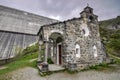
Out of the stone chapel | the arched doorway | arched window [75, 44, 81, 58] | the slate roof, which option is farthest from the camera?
the slate roof

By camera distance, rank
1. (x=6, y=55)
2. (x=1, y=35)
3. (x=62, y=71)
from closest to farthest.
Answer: (x=62, y=71)
(x=6, y=55)
(x=1, y=35)

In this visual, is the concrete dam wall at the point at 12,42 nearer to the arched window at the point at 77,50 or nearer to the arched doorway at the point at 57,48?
the arched doorway at the point at 57,48

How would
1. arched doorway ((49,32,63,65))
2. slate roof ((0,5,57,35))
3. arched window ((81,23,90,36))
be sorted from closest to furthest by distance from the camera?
arched window ((81,23,90,36)) → arched doorway ((49,32,63,65)) → slate roof ((0,5,57,35))

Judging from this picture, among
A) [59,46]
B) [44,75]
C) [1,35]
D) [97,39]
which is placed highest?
[1,35]

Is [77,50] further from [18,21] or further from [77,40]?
[18,21]

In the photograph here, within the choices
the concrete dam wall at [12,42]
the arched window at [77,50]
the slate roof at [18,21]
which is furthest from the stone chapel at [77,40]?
the slate roof at [18,21]

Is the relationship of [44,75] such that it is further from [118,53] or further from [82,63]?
[118,53]

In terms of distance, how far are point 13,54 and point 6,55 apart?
1.15 meters

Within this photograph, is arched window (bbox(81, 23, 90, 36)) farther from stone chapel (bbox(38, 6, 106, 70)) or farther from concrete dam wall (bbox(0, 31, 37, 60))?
concrete dam wall (bbox(0, 31, 37, 60))

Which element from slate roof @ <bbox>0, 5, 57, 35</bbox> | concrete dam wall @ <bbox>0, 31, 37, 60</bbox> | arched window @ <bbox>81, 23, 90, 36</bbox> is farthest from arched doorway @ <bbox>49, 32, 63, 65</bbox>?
slate roof @ <bbox>0, 5, 57, 35</bbox>

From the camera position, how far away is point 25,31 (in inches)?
957

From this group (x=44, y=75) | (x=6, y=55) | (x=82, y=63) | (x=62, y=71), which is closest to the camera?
(x=44, y=75)

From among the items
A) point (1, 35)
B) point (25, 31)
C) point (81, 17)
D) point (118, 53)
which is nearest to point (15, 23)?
point (25, 31)

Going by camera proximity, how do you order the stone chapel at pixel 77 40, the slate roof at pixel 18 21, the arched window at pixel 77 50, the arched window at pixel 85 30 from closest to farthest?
the stone chapel at pixel 77 40, the arched window at pixel 77 50, the arched window at pixel 85 30, the slate roof at pixel 18 21
